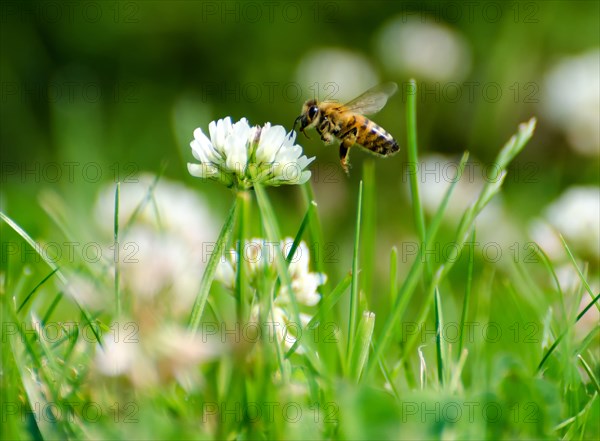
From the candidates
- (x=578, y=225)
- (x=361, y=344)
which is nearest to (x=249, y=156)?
(x=361, y=344)

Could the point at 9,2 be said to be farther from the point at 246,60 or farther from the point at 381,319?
the point at 381,319

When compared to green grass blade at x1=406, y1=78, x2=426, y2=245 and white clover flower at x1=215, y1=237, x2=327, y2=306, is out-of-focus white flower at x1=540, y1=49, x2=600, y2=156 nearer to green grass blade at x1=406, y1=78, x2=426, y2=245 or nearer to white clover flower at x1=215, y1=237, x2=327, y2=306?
green grass blade at x1=406, y1=78, x2=426, y2=245

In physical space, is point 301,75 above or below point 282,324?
above

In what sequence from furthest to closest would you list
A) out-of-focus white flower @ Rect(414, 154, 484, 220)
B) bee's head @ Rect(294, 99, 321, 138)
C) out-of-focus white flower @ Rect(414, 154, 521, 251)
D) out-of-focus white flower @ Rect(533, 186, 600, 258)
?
out-of-focus white flower @ Rect(414, 154, 484, 220) < out-of-focus white flower @ Rect(414, 154, 521, 251) < out-of-focus white flower @ Rect(533, 186, 600, 258) < bee's head @ Rect(294, 99, 321, 138)

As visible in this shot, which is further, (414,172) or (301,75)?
(301,75)

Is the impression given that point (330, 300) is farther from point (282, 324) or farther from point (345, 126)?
point (345, 126)

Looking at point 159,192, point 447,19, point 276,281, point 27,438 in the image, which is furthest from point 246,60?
point 27,438

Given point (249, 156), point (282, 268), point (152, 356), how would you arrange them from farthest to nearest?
1. point (249, 156)
2. point (282, 268)
3. point (152, 356)

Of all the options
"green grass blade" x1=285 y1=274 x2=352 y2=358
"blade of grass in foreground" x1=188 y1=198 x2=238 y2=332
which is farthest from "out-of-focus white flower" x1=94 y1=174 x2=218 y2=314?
"green grass blade" x1=285 y1=274 x2=352 y2=358

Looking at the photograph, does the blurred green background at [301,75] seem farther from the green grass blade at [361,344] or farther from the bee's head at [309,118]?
the green grass blade at [361,344]
